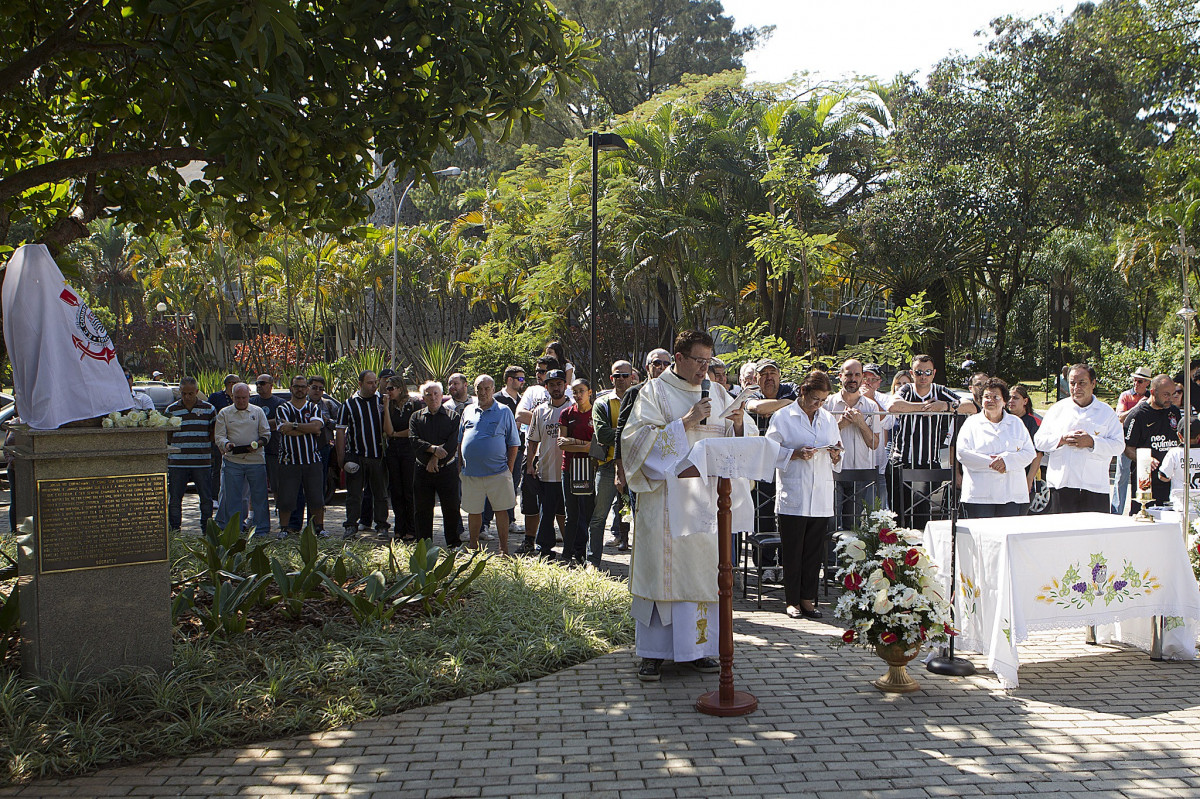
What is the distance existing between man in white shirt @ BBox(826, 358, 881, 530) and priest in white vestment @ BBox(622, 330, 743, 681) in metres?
3.04

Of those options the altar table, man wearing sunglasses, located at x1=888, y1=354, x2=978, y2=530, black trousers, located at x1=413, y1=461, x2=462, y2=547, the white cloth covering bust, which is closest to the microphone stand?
the altar table

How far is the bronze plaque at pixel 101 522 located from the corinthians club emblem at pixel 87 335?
2.54ft

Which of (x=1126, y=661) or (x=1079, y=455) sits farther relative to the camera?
(x=1079, y=455)

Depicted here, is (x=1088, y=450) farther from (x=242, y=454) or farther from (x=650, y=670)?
(x=242, y=454)

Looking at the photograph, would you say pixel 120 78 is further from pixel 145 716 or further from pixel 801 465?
pixel 801 465

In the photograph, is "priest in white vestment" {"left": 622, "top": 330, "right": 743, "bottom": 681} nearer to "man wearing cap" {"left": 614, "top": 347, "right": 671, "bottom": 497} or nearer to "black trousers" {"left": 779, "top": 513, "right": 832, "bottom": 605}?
"man wearing cap" {"left": 614, "top": 347, "right": 671, "bottom": 497}

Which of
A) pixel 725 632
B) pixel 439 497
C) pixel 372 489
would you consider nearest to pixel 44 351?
pixel 725 632

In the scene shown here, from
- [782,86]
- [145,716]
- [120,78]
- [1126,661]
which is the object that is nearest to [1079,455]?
[1126,661]

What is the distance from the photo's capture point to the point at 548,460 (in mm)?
10562

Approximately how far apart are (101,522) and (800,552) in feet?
17.4

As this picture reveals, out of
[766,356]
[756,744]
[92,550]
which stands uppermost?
[766,356]

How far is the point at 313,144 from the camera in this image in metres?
6.11

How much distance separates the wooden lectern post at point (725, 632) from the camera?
5.84m

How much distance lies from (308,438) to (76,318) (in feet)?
19.0
